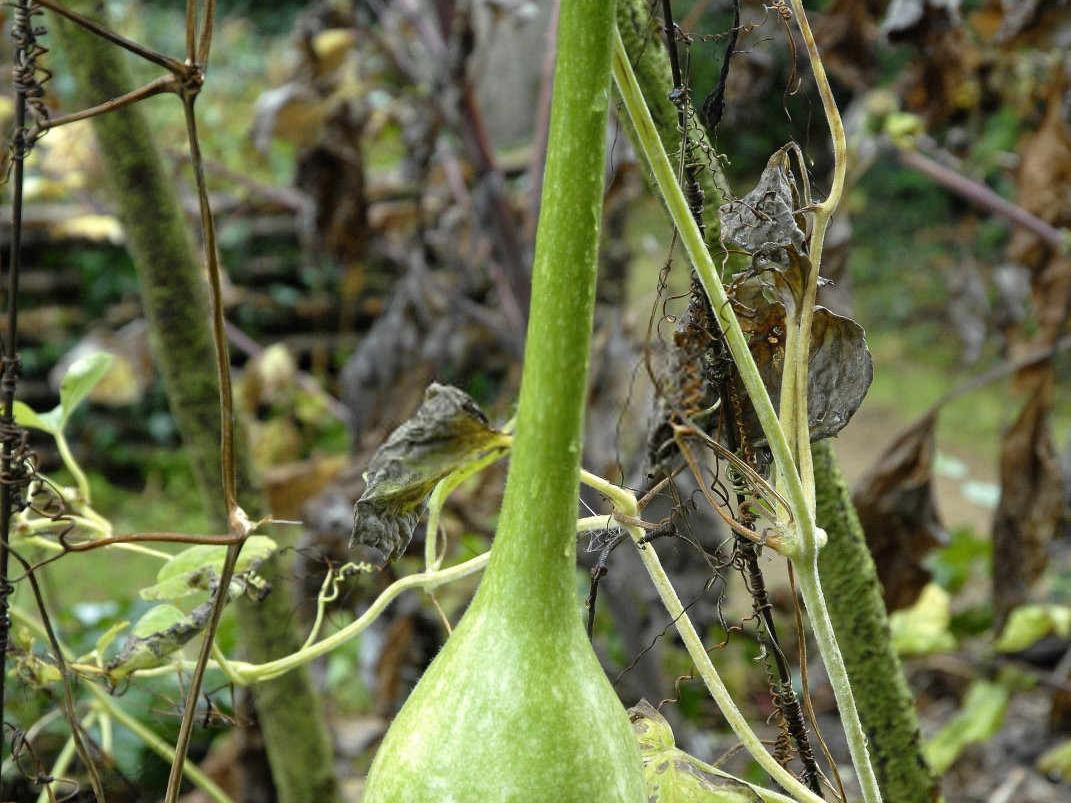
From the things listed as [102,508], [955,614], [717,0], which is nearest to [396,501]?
[717,0]

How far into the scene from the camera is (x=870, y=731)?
641 mm

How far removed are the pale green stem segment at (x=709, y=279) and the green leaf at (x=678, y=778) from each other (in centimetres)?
11

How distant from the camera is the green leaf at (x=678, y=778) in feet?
1.44

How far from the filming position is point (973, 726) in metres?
1.46

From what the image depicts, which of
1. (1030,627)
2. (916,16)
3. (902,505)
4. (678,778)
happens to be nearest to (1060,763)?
(1030,627)

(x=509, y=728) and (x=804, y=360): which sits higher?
(x=804, y=360)

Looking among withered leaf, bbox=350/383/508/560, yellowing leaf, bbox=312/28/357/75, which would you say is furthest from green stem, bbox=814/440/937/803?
yellowing leaf, bbox=312/28/357/75

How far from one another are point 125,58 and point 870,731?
653mm

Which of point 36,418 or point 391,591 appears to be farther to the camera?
point 36,418

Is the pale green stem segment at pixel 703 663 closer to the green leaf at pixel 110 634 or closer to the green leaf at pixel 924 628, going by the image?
the green leaf at pixel 110 634

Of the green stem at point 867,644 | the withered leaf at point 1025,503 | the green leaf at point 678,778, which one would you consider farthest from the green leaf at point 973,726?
the green leaf at point 678,778

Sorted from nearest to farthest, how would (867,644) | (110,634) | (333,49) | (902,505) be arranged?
(110,634), (867,644), (902,505), (333,49)

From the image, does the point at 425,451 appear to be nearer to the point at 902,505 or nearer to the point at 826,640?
the point at 826,640

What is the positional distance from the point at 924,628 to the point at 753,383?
1234mm
